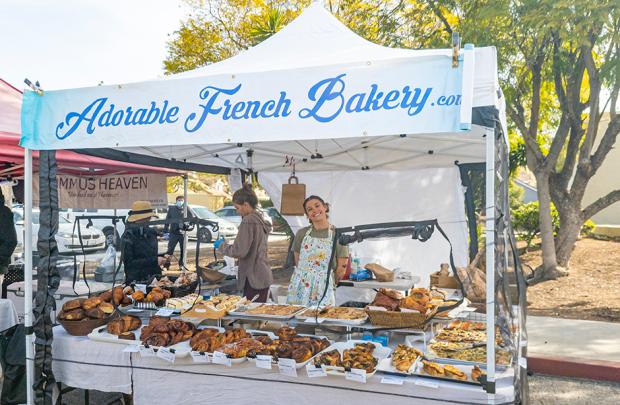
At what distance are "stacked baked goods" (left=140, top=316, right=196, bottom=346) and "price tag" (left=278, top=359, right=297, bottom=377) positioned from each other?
72cm

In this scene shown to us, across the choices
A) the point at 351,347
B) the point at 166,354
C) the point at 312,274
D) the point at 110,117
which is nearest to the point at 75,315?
the point at 166,354

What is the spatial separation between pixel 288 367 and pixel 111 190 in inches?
236

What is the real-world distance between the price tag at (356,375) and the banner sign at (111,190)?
5819 millimetres

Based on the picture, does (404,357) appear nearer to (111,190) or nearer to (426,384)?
(426,384)

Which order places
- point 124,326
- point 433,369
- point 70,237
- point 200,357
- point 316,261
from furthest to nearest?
1. point 70,237
2. point 316,261
3. point 124,326
4. point 200,357
5. point 433,369

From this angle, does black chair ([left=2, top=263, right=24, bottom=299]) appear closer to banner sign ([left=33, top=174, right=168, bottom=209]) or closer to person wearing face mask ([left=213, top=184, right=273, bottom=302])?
banner sign ([left=33, top=174, right=168, bottom=209])

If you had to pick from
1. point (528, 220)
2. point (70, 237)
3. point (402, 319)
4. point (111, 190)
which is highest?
point (111, 190)

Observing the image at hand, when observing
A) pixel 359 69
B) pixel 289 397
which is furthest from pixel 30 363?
pixel 359 69

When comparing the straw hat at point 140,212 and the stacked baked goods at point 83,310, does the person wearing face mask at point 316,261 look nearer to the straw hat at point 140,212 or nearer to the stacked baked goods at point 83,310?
the stacked baked goods at point 83,310

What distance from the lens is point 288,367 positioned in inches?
111

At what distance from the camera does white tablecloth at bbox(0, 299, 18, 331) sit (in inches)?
160

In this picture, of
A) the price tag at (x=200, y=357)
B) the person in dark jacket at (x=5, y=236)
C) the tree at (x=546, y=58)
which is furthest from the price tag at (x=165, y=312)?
the tree at (x=546, y=58)

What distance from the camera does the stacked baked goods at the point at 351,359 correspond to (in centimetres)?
271

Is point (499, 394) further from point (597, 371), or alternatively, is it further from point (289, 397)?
point (597, 371)
